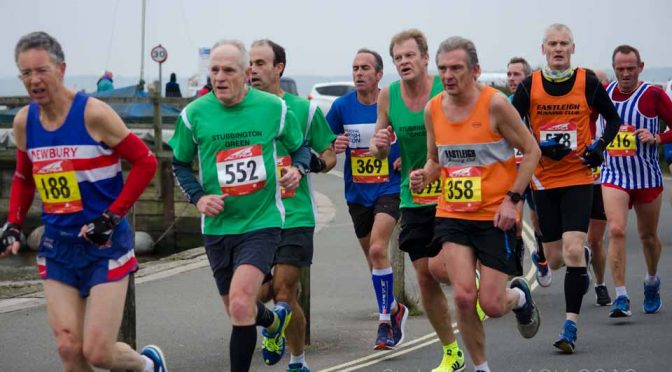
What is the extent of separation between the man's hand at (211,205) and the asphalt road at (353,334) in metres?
1.94

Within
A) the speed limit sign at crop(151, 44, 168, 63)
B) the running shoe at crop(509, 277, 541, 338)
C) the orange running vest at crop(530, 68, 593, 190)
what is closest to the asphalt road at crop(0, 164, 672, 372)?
the running shoe at crop(509, 277, 541, 338)

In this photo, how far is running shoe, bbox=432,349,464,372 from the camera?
8750 millimetres

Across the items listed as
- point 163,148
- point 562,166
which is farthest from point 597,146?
point 163,148

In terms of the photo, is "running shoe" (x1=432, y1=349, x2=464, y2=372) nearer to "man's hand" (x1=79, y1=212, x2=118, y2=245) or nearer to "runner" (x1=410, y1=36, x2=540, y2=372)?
"runner" (x1=410, y1=36, x2=540, y2=372)

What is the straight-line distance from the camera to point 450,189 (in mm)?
8125

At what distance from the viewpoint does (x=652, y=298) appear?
1138cm

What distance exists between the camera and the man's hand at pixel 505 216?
7941 mm

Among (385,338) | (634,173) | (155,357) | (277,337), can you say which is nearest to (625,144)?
(634,173)

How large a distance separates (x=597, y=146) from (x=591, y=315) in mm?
2241

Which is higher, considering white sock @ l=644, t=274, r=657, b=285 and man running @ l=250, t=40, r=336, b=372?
man running @ l=250, t=40, r=336, b=372

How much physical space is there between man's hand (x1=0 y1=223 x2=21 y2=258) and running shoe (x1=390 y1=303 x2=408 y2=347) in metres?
3.49

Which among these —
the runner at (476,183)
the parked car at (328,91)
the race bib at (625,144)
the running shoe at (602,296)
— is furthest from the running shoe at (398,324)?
the parked car at (328,91)

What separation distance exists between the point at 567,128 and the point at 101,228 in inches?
156

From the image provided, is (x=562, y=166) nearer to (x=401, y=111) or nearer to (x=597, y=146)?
(x=597, y=146)
